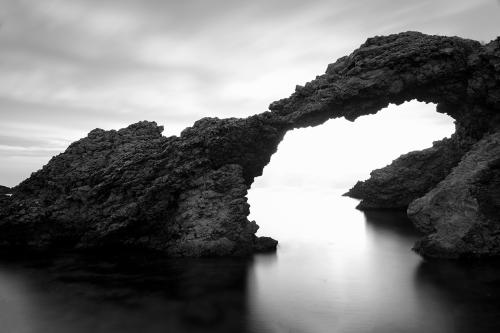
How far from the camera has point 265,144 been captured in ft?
117

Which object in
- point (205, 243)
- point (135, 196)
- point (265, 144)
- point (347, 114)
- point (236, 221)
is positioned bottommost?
point (205, 243)

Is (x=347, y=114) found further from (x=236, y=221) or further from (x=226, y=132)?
(x=236, y=221)

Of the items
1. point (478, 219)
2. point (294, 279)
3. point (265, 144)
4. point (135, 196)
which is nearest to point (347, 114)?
point (265, 144)

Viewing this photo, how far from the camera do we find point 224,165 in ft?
115

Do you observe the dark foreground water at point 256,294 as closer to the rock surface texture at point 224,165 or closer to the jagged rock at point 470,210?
the jagged rock at point 470,210

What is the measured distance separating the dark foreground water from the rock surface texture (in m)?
3.16

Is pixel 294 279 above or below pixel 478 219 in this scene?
below

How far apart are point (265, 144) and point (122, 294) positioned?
1984 centimetres

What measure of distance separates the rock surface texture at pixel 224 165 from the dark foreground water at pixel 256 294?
316 cm

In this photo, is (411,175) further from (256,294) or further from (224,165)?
(256,294)

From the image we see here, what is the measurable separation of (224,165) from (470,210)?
70.5 feet

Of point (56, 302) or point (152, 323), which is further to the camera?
point (56, 302)

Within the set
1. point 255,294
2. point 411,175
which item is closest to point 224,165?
point 255,294

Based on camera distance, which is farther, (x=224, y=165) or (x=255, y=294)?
(x=224, y=165)
